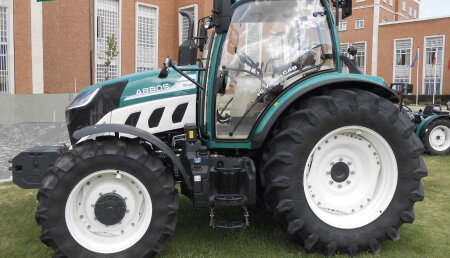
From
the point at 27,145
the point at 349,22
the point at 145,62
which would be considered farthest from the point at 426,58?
the point at 27,145

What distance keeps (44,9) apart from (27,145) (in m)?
14.4

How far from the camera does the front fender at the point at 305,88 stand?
132 inches

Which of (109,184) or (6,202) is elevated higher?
(109,184)

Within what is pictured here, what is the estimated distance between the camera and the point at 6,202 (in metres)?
5.06

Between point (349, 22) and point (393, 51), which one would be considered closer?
point (393, 51)

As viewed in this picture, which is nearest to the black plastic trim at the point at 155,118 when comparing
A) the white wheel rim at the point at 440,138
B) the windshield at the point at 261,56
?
the windshield at the point at 261,56

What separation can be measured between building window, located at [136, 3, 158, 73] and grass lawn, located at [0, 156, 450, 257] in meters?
21.1

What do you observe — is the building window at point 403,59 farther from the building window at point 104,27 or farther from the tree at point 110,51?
the tree at point 110,51

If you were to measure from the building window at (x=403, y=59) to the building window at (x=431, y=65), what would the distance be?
182 cm

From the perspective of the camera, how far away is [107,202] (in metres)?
3.18

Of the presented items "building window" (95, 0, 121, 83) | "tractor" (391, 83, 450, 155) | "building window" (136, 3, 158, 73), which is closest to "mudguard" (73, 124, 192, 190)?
"tractor" (391, 83, 450, 155)

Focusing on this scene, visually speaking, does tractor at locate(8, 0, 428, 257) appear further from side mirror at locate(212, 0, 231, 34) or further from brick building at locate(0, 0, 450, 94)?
brick building at locate(0, 0, 450, 94)

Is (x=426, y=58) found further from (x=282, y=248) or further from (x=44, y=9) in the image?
(x=282, y=248)

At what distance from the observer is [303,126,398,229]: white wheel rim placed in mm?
3449
